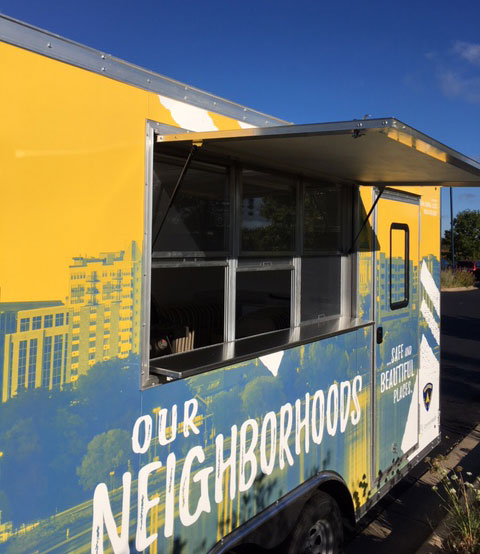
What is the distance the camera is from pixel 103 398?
6.62 feet

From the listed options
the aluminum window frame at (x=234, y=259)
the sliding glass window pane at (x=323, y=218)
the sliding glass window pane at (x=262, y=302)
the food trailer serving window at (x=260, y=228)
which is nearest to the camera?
the aluminum window frame at (x=234, y=259)

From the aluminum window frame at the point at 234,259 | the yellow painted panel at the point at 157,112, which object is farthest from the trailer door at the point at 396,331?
the yellow painted panel at the point at 157,112

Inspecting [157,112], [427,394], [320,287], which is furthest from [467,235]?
[157,112]

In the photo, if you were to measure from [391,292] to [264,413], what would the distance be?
1.94 meters

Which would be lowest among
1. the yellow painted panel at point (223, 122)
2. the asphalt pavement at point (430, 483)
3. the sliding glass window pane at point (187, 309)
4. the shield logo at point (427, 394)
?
the asphalt pavement at point (430, 483)

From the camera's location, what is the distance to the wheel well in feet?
11.1

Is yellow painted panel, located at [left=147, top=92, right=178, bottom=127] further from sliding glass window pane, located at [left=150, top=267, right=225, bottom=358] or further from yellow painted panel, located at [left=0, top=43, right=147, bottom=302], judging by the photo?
sliding glass window pane, located at [left=150, top=267, right=225, bottom=358]

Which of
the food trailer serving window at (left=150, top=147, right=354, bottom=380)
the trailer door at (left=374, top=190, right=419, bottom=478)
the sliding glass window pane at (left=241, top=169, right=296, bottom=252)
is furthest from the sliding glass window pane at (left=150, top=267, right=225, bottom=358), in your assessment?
the trailer door at (left=374, top=190, right=419, bottom=478)

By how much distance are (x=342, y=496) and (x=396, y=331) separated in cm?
141

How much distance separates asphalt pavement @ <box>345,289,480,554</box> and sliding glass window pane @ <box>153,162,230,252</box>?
2545 mm

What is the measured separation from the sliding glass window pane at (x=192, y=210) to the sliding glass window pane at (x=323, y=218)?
0.84 metres

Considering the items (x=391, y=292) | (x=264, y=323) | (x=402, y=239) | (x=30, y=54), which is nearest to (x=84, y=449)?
(x=30, y=54)

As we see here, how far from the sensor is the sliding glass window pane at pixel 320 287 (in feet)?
12.0

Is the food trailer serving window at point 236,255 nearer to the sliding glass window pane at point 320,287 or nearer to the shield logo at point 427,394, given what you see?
the sliding glass window pane at point 320,287
